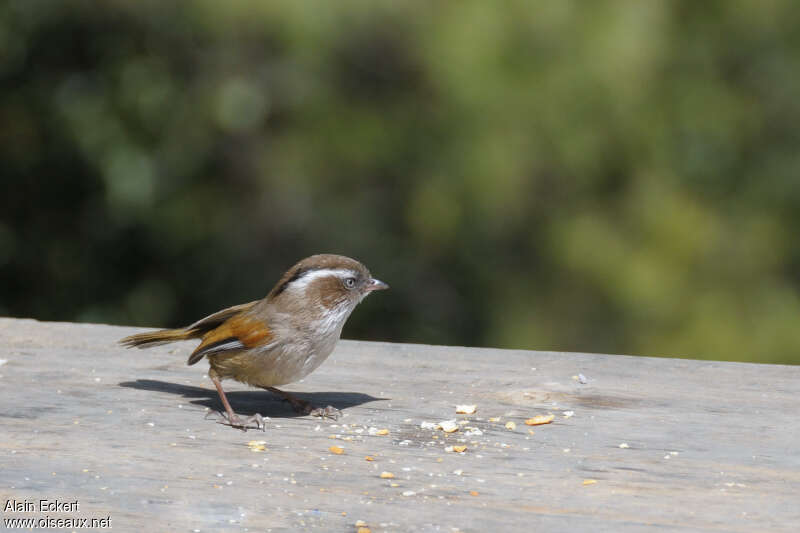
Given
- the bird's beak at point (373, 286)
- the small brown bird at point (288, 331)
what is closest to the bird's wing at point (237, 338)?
the small brown bird at point (288, 331)

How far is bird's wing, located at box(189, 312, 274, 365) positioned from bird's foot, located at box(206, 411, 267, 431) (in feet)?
0.91

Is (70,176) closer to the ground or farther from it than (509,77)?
closer to the ground

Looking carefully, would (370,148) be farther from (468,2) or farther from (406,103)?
(468,2)

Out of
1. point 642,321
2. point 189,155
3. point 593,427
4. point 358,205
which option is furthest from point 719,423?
point 189,155

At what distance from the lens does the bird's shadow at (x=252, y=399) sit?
3.27m

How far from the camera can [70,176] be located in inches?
326

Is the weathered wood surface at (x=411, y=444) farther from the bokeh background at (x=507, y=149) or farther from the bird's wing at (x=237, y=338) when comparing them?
the bokeh background at (x=507, y=149)

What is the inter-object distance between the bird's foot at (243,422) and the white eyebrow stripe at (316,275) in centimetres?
48

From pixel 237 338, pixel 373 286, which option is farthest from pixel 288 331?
pixel 373 286

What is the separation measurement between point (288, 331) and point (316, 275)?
0.21 metres

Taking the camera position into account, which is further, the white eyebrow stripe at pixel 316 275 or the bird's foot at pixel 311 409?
the white eyebrow stripe at pixel 316 275

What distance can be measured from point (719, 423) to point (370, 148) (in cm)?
456

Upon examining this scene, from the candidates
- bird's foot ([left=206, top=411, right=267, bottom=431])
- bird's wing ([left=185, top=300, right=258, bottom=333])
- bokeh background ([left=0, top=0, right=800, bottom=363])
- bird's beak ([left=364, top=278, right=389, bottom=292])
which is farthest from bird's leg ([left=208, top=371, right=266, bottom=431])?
bokeh background ([left=0, top=0, right=800, bottom=363])

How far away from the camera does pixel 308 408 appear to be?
Answer: 3191 mm
